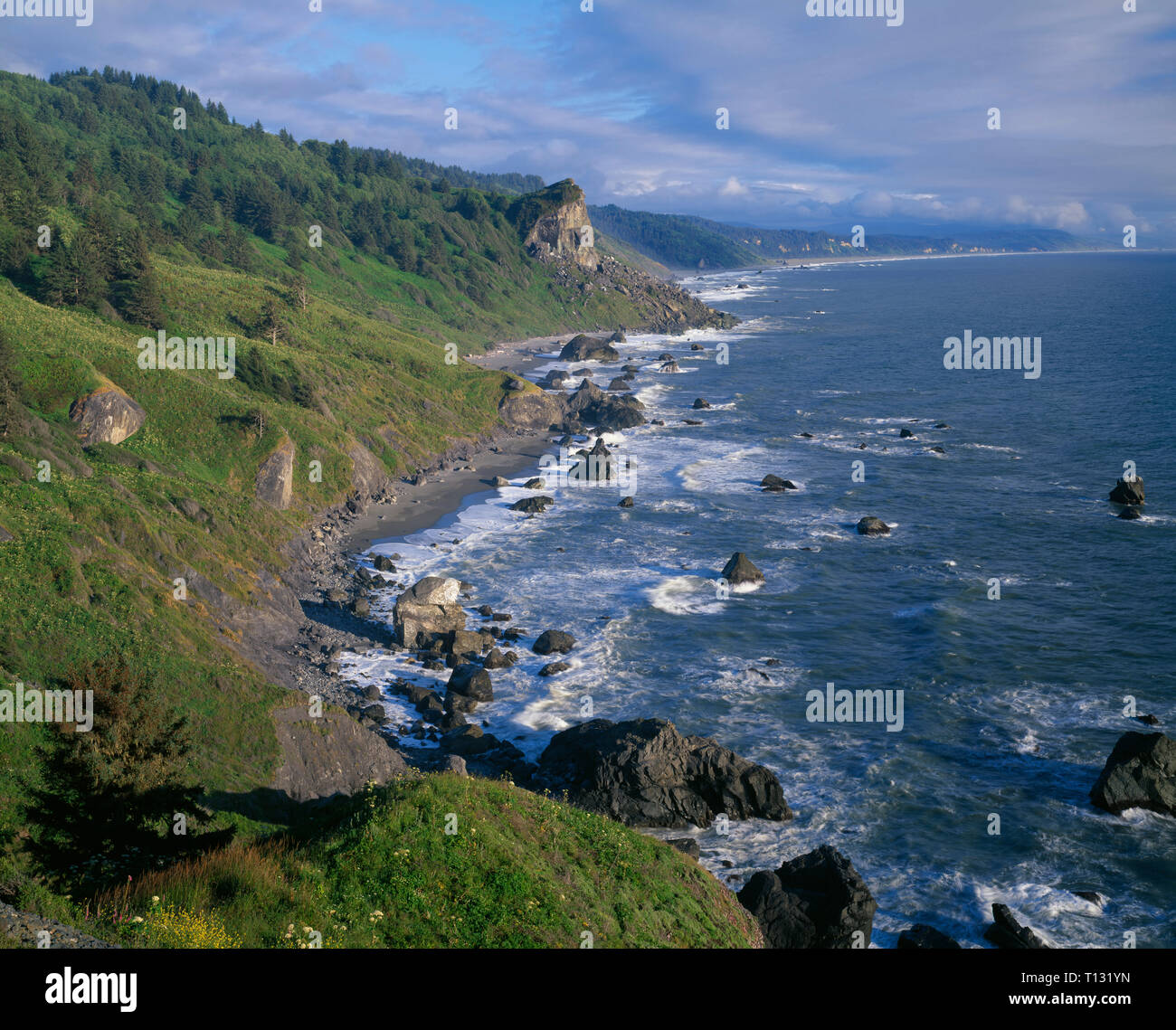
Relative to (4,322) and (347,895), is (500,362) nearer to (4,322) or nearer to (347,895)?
(4,322)

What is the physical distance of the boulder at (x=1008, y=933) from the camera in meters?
26.1

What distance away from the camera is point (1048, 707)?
133 ft

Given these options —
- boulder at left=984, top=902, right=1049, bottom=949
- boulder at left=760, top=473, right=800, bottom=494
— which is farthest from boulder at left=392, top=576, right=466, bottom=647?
boulder at left=760, top=473, right=800, bottom=494

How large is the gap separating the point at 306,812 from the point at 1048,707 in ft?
118

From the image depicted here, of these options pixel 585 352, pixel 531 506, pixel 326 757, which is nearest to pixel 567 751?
pixel 326 757

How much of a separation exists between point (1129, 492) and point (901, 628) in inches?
1341

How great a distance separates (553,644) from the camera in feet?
155

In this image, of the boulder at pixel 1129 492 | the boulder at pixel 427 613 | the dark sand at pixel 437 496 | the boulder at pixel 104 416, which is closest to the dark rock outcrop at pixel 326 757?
the boulder at pixel 427 613

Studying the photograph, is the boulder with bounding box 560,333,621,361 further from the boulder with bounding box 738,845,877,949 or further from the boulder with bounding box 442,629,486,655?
the boulder with bounding box 738,845,877,949

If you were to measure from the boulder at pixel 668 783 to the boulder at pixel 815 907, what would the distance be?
5.98m

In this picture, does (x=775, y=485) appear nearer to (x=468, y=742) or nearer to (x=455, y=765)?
(x=468, y=742)

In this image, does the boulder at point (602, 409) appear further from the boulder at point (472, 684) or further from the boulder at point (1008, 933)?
the boulder at point (1008, 933)

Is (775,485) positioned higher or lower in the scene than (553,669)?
higher
